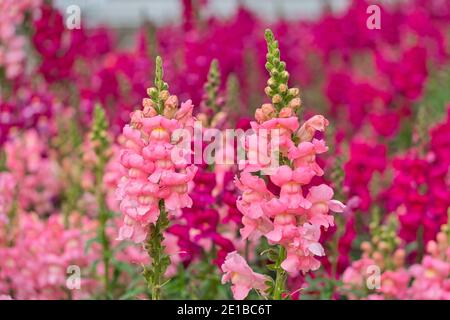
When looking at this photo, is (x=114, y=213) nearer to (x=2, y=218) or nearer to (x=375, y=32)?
(x=2, y=218)

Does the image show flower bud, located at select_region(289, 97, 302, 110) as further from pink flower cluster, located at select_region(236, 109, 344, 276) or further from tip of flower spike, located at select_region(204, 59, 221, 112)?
tip of flower spike, located at select_region(204, 59, 221, 112)

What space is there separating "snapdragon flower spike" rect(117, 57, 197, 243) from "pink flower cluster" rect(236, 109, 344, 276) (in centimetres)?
20

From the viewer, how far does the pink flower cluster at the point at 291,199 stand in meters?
2.49

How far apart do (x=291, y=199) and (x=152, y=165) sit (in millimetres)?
410

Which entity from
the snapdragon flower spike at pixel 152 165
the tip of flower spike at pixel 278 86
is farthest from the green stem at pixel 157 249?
the tip of flower spike at pixel 278 86

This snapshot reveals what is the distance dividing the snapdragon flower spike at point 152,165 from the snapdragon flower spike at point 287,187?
199 millimetres

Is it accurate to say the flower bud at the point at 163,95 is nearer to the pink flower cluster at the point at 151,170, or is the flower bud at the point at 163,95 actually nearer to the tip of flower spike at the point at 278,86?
the pink flower cluster at the point at 151,170

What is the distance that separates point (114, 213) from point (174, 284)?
51 cm

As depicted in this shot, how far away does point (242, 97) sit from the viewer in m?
5.66

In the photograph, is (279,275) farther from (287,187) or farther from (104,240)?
(104,240)

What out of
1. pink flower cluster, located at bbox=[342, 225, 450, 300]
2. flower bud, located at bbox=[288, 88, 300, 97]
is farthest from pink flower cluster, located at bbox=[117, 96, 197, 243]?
pink flower cluster, located at bbox=[342, 225, 450, 300]

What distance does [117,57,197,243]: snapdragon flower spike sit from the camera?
8.32 ft

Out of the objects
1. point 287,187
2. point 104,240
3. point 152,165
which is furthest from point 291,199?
point 104,240

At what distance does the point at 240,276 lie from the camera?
271 centimetres
